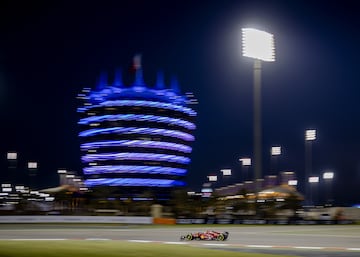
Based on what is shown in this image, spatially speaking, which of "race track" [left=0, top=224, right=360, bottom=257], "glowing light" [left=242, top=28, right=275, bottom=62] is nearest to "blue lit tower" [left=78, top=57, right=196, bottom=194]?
"glowing light" [left=242, top=28, right=275, bottom=62]

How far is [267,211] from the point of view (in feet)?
229

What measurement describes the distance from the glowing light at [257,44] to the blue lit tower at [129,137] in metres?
109

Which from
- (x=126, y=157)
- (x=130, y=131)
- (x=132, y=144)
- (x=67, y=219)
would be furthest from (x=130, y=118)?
(x=67, y=219)

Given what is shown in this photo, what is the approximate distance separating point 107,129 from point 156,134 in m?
12.7

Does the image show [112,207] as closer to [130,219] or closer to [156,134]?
[130,219]

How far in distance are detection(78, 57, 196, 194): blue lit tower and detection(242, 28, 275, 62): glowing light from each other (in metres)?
109

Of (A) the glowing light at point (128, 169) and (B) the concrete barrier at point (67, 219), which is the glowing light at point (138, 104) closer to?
(A) the glowing light at point (128, 169)

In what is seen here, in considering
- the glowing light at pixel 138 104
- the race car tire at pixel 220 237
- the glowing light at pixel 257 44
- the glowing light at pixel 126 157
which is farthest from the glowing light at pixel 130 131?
the race car tire at pixel 220 237

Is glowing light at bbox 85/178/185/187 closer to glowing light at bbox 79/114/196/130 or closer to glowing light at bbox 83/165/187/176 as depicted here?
glowing light at bbox 83/165/187/176

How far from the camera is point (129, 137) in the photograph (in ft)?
484

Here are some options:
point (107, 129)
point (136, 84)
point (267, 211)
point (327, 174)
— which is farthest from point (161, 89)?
point (267, 211)

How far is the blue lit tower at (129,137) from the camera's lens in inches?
5792

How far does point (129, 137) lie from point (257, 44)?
111686 millimetres

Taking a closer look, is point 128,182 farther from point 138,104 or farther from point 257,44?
point 257,44
